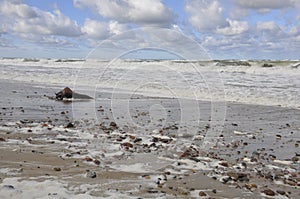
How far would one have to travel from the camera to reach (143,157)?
704cm

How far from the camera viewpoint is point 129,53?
8.76 metres

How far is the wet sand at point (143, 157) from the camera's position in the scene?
209 inches

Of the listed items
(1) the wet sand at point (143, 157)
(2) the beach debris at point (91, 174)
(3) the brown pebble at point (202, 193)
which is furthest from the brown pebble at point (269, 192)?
(2) the beach debris at point (91, 174)

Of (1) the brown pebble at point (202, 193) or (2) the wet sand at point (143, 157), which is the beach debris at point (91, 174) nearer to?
(2) the wet sand at point (143, 157)

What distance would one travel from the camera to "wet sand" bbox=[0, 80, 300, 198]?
5.30 meters

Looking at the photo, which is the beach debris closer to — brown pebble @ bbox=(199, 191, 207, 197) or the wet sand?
the wet sand

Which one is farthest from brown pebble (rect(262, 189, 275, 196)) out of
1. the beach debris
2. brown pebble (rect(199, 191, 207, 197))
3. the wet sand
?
the beach debris

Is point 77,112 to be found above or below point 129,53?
below

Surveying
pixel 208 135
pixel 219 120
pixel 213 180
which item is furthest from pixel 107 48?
pixel 219 120

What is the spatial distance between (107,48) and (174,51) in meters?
1.63

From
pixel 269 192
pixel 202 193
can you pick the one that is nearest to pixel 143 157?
pixel 202 193

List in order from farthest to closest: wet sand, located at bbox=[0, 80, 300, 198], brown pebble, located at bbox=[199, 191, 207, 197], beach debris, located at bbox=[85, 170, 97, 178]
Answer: beach debris, located at bbox=[85, 170, 97, 178]
wet sand, located at bbox=[0, 80, 300, 198]
brown pebble, located at bbox=[199, 191, 207, 197]

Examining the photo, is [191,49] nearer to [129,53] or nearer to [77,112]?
[129,53]

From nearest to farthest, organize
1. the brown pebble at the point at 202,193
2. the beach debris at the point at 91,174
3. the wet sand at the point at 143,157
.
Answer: the brown pebble at the point at 202,193 < the wet sand at the point at 143,157 < the beach debris at the point at 91,174
